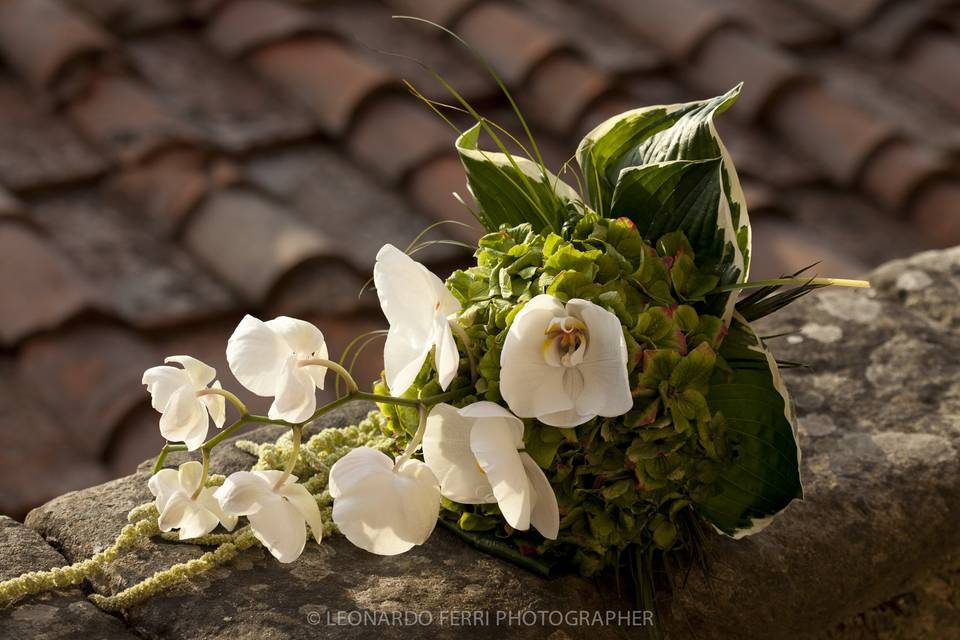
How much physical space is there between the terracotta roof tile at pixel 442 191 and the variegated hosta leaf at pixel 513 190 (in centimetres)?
96

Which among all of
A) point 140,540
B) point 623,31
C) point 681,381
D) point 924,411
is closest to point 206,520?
point 140,540

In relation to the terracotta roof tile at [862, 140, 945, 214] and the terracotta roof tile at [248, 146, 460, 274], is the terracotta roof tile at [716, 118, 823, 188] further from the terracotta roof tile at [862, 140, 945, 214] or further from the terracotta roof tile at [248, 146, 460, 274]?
the terracotta roof tile at [248, 146, 460, 274]

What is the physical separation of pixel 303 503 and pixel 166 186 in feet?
3.89

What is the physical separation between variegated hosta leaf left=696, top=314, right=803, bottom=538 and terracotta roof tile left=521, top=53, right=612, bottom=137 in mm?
1415

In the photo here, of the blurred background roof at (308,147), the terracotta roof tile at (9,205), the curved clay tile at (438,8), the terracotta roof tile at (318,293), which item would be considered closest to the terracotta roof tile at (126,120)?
the blurred background roof at (308,147)

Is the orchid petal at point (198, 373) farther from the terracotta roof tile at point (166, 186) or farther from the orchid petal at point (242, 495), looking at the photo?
the terracotta roof tile at point (166, 186)

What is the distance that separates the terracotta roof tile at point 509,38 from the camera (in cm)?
227

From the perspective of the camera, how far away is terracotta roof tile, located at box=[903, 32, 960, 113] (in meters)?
2.55

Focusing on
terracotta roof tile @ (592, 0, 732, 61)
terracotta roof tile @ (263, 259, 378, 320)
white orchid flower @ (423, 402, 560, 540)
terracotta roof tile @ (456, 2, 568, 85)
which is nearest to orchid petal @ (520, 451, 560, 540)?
white orchid flower @ (423, 402, 560, 540)

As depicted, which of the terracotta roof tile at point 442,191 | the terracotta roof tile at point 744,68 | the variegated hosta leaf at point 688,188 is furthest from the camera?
the terracotta roof tile at point 744,68

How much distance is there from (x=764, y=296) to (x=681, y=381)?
0.54 ft

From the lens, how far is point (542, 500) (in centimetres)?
77

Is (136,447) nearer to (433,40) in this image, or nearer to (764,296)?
Answer: (764,296)

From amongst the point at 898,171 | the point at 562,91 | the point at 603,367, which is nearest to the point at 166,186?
the point at 562,91
